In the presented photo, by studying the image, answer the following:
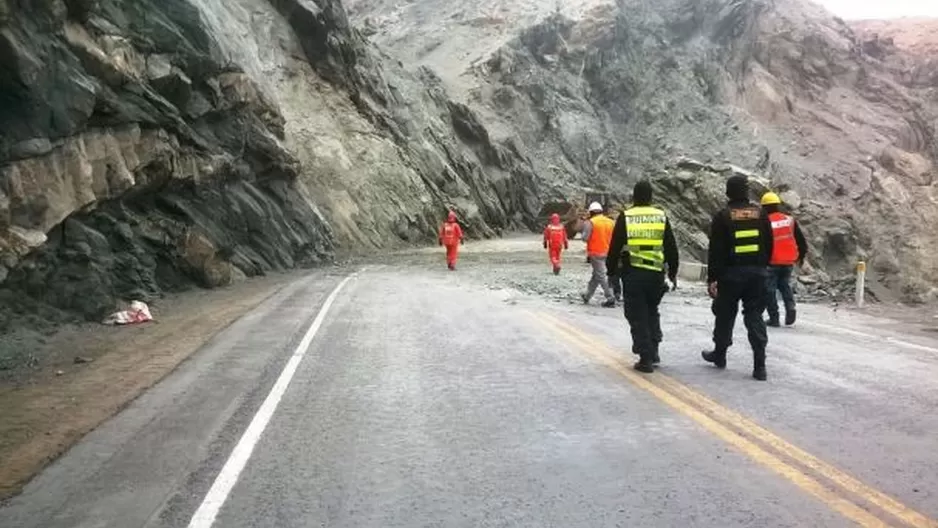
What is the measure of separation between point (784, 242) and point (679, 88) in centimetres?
5641

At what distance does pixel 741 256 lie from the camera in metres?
8.18

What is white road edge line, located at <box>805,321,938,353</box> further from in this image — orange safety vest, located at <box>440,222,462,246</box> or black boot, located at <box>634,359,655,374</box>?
orange safety vest, located at <box>440,222,462,246</box>

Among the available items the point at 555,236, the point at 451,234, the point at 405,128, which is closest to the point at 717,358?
the point at 555,236

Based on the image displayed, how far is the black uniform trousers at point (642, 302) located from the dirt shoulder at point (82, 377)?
4.63m

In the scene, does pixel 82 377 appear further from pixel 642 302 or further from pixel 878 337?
pixel 878 337

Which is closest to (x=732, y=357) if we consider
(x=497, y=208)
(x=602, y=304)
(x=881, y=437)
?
(x=881, y=437)

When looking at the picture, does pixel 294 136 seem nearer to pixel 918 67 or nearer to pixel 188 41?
pixel 188 41

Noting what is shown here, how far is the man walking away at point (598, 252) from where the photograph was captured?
50.4 ft

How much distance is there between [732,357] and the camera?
9.31m

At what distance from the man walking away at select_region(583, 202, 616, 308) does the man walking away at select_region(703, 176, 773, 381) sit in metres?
6.93

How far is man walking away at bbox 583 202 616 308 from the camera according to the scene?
1537cm

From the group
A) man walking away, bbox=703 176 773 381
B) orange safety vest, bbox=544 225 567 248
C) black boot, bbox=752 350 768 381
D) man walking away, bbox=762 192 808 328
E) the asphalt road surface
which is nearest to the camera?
the asphalt road surface

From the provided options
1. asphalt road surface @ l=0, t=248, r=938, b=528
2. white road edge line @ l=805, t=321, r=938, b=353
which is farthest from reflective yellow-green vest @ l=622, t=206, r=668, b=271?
white road edge line @ l=805, t=321, r=938, b=353

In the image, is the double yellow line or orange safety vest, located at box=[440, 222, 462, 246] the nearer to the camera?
the double yellow line
